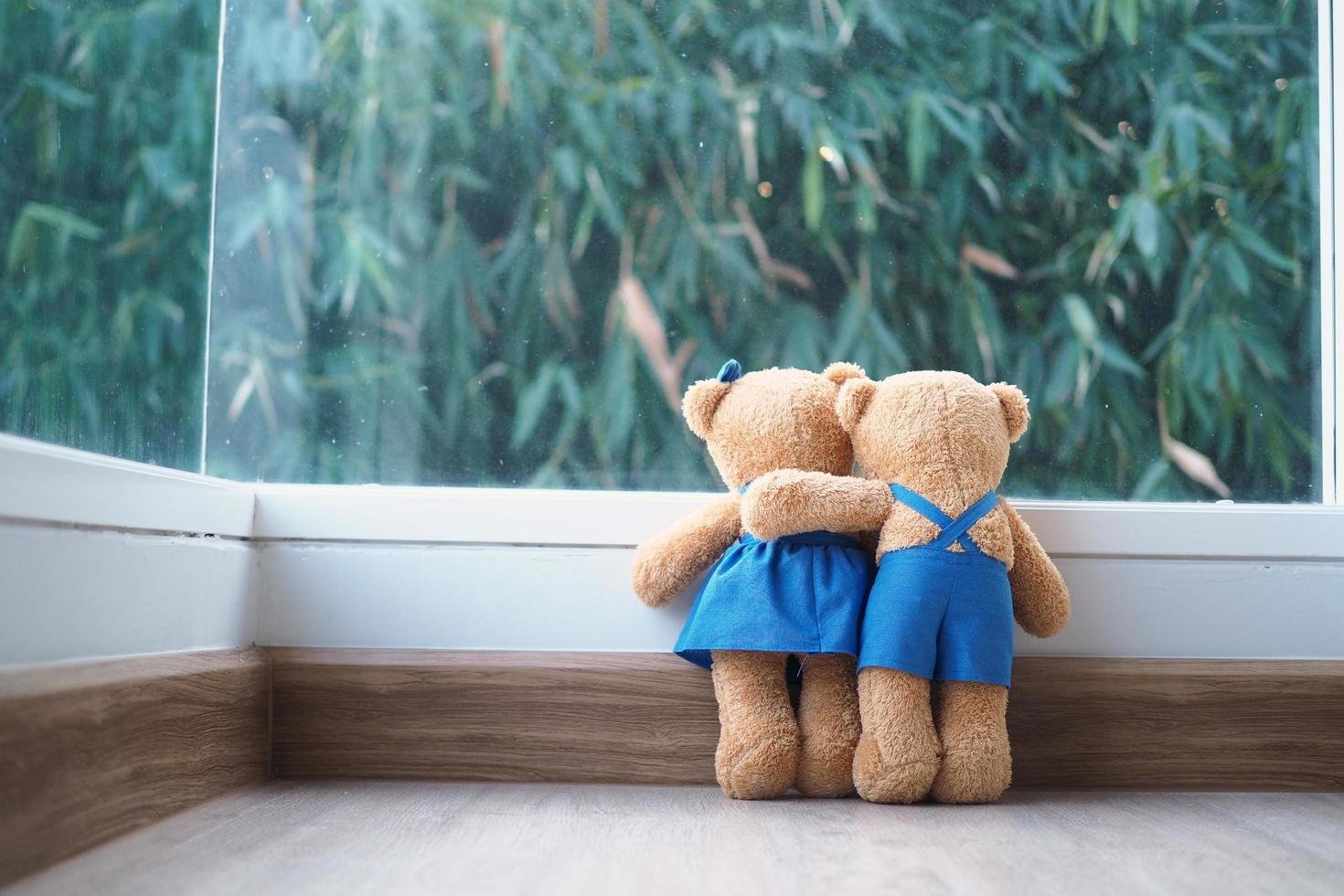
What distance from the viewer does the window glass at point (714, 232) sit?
1.43 meters

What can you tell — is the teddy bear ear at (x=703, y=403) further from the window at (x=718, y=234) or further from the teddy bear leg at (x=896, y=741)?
the teddy bear leg at (x=896, y=741)

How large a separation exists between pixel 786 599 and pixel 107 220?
757mm

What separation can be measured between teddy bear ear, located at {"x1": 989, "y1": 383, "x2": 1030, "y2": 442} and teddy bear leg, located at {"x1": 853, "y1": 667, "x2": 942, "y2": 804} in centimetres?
29

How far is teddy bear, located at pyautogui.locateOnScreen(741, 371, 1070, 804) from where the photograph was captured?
3.80ft

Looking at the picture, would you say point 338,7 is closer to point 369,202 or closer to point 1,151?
A: point 369,202

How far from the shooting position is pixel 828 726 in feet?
3.94

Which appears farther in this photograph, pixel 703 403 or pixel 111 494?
pixel 703 403

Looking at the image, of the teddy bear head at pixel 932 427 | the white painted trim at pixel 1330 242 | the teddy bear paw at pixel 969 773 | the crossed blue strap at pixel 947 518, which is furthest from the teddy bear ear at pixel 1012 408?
the white painted trim at pixel 1330 242

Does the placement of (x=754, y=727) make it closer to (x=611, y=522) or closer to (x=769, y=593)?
(x=769, y=593)

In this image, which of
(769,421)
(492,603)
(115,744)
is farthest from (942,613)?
(115,744)

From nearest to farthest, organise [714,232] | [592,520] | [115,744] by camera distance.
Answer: [115,744] → [592,520] → [714,232]

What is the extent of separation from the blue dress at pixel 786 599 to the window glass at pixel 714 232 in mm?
229

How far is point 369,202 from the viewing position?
1.45 m

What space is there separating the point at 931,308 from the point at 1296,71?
1.83 ft
